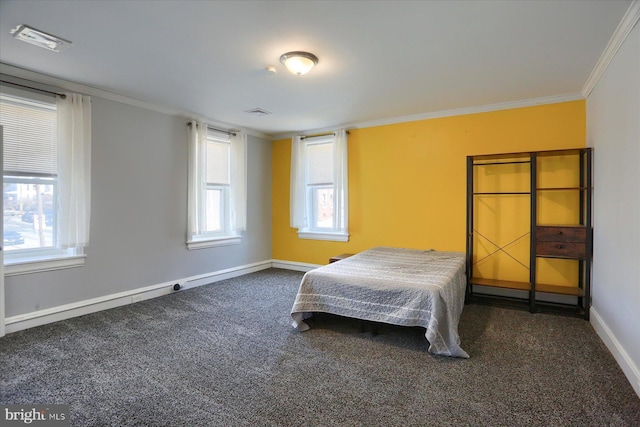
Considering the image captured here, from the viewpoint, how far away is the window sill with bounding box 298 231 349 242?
17.3 feet

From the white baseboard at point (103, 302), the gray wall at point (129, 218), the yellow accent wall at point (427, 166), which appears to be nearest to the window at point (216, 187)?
the gray wall at point (129, 218)

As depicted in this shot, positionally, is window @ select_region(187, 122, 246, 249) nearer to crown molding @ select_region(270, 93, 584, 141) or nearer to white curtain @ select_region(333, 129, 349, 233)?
crown molding @ select_region(270, 93, 584, 141)

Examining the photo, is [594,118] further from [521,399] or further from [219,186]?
[219,186]

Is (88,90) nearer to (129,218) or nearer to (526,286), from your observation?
(129,218)

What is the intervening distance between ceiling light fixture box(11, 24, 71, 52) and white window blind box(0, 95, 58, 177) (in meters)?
0.85

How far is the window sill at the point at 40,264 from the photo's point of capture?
3027 millimetres

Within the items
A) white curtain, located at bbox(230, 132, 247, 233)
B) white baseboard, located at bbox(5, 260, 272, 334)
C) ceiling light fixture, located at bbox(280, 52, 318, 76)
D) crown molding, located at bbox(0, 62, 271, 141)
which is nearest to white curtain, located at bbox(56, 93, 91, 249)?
crown molding, located at bbox(0, 62, 271, 141)

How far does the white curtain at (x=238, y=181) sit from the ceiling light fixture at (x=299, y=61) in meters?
2.56

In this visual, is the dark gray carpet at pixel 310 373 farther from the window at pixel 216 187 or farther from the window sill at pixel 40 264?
the window at pixel 216 187

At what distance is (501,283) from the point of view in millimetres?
3848

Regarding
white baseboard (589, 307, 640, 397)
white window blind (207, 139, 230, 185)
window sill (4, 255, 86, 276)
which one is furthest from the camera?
white window blind (207, 139, 230, 185)

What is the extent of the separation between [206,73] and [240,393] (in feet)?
8.97

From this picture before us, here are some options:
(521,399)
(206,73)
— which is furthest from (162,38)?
(521,399)

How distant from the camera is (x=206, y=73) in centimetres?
315
